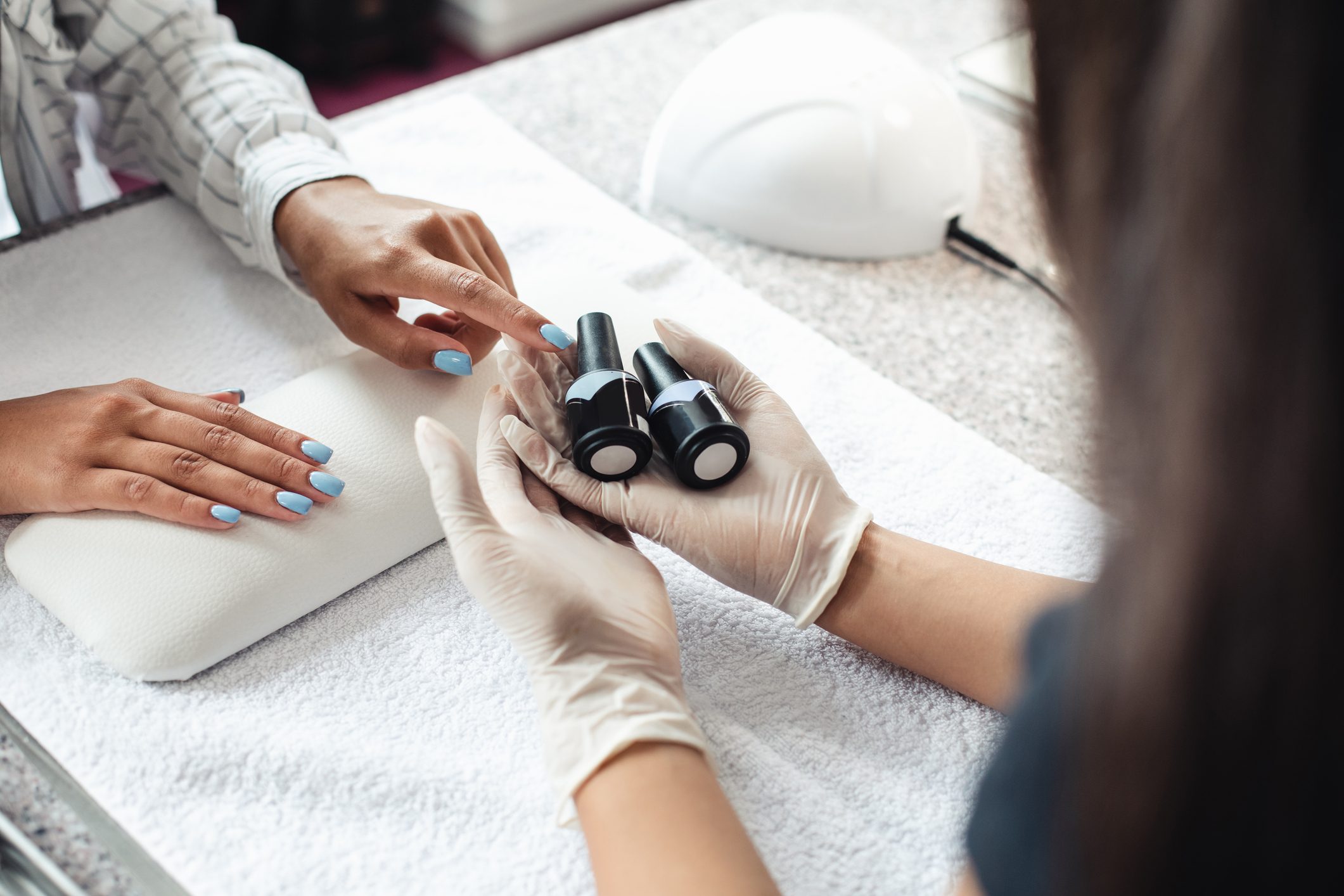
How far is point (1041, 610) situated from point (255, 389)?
0.72 metres

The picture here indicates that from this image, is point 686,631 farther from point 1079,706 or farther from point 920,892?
point 1079,706

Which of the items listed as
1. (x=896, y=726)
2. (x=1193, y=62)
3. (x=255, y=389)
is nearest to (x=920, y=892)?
(x=896, y=726)

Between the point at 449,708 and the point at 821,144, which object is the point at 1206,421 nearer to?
the point at 449,708

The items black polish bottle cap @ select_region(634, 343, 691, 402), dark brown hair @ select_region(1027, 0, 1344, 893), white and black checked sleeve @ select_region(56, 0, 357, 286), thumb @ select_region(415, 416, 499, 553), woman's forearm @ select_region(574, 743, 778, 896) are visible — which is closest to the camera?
dark brown hair @ select_region(1027, 0, 1344, 893)

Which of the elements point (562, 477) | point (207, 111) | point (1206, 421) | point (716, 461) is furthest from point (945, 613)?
point (207, 111)

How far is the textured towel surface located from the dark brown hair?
0.92 ft

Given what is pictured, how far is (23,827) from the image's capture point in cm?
55

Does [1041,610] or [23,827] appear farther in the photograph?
[23,827]

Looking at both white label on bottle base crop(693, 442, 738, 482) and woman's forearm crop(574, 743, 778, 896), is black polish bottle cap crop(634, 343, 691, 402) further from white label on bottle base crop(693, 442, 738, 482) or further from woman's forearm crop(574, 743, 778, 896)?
woman's forearm crop(574, 743, 778, 896)

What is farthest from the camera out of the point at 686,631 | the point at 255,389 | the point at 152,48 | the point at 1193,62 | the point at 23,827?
the point at 152,48

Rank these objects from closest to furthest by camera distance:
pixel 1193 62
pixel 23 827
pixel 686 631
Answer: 1. pixel 1193 62
2. pixel 23 827
3. pixel 686 631

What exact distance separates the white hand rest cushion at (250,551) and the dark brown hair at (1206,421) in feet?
1.73

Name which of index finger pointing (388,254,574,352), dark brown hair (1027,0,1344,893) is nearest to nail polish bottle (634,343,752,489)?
index finger pointing (388,254,574,352)

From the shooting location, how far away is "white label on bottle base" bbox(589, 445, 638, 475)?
66 centimetres
